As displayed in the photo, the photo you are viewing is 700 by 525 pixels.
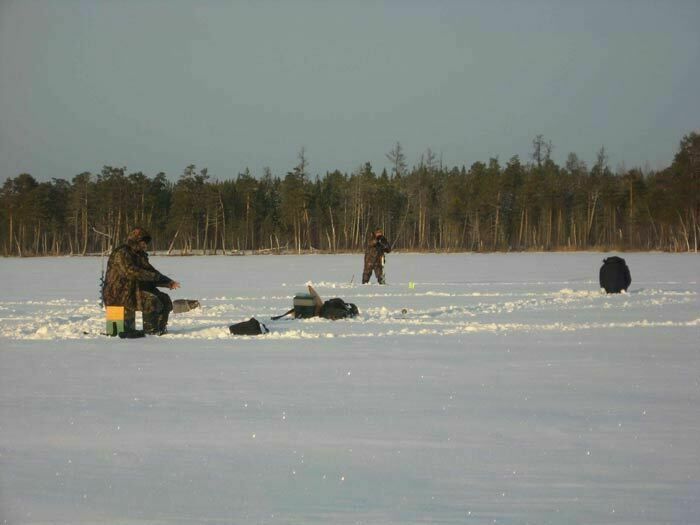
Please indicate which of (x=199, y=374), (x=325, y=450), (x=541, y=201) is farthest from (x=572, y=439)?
(x=541, y=201)

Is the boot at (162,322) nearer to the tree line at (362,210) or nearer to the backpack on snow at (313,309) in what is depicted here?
the backpack on snow at (313,309)

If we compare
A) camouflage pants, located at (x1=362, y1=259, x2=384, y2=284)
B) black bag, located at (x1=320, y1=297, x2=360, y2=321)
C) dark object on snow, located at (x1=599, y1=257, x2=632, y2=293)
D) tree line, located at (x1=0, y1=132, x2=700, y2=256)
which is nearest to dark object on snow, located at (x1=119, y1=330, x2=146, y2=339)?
black bag, located at (x1=320, y1=297, x2=360, y2=321)

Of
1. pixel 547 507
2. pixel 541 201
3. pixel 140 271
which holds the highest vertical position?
pixel 541 201

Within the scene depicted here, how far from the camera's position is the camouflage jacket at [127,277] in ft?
40.2

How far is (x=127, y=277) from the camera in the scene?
40.3ft

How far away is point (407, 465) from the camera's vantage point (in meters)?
5.45

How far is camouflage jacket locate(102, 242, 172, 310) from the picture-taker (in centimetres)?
1224

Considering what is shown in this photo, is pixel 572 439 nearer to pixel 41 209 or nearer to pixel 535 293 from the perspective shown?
pixel 535 293

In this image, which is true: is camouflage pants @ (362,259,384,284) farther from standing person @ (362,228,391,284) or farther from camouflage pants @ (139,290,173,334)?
camouflage pants @ (139,290,173,334)

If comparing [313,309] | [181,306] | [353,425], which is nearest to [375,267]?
[181,306]

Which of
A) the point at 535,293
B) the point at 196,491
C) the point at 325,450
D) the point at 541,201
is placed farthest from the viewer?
the point at 541,201

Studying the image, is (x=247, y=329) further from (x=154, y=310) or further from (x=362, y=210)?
(x=362, y=210)

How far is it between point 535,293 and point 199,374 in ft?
46.2

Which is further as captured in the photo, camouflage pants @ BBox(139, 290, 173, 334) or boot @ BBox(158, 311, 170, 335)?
boot @ BBox(158, 311, 170, 335)
